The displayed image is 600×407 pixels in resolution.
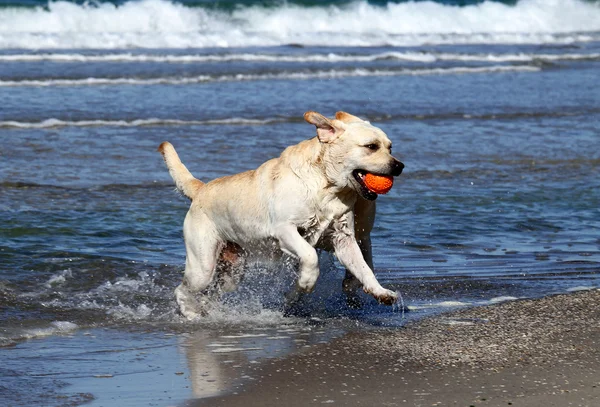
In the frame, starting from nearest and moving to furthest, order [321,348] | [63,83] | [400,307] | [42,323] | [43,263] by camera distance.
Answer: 1. [321,348]
2. [42,323]
3. [400,307]
4. [43,263]
5. [63,83]

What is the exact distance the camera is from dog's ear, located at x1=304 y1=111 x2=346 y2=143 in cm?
628

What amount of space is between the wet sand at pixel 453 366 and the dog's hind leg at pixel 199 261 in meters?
1.22

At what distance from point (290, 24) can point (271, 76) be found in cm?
1527

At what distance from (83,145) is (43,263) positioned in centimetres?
518

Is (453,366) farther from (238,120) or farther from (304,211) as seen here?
(238,120)

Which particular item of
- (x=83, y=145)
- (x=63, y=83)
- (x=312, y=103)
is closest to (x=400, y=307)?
(x=83, y=145)

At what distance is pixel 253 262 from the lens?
689 centimetres

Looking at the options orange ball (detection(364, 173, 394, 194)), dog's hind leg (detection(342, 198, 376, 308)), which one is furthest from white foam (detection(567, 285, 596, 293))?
orange ball (detection(364, 173, 394, 194))

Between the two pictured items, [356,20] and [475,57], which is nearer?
[475,57]

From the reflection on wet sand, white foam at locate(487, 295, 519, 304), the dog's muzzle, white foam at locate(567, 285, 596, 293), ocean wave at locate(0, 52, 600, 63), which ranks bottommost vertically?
white foam at locate(487, 295, 519, 304)

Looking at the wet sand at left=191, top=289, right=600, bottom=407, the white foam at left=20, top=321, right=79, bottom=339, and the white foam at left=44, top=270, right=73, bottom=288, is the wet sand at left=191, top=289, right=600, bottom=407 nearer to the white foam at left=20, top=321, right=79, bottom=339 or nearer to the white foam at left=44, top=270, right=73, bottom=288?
the white foam at left=20, top=321, right=79, bottom=339

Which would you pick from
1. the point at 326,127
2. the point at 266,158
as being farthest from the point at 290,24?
the point at 326,127

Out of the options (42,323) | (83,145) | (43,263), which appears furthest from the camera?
(83,145)

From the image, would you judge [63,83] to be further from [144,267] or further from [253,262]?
[253,262]
